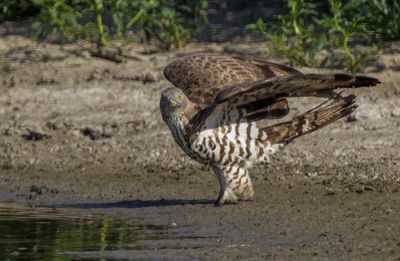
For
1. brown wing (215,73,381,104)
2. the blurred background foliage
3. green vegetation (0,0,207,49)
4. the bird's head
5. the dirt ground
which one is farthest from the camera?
green vegetation (0,0,207,49)

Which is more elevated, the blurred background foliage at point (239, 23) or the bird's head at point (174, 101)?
the bird's head at point (174, 101)

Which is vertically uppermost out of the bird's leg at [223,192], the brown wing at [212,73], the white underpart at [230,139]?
the brown wing at [212,73]

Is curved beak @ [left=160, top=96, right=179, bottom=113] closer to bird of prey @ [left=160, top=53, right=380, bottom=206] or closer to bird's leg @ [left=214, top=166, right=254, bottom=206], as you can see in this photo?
bird of prey @ [left=160, top=53, right=380, bottom=206]

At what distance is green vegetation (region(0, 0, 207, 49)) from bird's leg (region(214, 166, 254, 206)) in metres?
3.43

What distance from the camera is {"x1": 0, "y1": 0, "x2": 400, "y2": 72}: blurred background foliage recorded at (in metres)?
11.9

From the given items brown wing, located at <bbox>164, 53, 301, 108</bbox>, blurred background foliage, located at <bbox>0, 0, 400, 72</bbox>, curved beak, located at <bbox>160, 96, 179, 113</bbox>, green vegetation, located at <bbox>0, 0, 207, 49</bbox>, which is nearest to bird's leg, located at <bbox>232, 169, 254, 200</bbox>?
brown wing, located at <bbox>164, 53, 301, 108</bbox>

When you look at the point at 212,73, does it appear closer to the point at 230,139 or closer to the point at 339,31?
the point at 230,139

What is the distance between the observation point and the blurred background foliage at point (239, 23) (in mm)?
11859

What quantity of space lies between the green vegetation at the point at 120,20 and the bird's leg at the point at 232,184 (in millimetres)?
3432

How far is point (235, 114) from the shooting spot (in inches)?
362

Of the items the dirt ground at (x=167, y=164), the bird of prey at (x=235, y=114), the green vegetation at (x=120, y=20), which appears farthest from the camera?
the green vegetation at (x=120, y=20)

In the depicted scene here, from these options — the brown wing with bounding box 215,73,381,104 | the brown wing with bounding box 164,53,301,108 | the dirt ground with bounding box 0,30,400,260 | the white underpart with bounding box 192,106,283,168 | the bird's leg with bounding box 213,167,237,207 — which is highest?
the brown wing with bounding box 215,73,381,104

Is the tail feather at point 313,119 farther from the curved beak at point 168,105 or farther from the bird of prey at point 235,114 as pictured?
the curved beak at point 168,105

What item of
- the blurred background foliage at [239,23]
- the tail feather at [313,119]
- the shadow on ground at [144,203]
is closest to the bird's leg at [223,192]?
the shadow on ground at [144,203]
